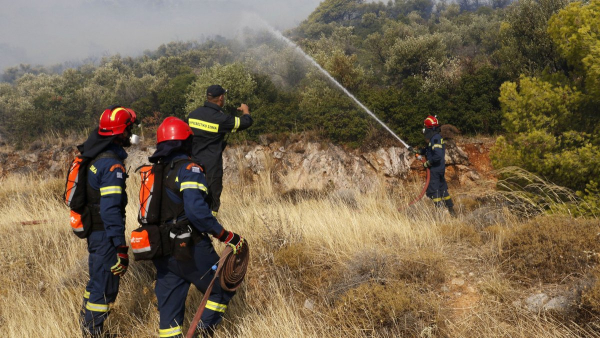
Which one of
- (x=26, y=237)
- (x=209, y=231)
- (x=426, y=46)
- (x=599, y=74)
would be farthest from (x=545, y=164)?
(x=426, y=46)

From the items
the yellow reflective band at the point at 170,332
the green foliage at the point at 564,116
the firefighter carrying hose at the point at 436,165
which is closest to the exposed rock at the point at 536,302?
the green foliage at the point at 564,116

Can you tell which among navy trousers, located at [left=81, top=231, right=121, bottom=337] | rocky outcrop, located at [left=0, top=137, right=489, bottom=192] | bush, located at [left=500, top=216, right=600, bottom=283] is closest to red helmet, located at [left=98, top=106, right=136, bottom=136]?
navy trousers, located at [left=81, top=231, right=121, bottom=337]

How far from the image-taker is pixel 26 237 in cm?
574

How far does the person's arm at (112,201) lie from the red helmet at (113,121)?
301 millimetres

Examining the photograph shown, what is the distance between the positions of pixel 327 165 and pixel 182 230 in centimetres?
867

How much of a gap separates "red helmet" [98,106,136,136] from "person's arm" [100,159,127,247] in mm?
301

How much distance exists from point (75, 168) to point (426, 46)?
17.5 metres

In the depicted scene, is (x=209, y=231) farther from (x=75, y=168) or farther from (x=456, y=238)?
(x=456, y=238)

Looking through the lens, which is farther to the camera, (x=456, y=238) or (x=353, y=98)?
(x=353, y=98)

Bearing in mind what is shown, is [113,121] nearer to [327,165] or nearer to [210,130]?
[210,130]

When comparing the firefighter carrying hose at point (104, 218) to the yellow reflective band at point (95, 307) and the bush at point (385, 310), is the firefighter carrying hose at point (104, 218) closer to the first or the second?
the yellow reflective band at point (95, 307)

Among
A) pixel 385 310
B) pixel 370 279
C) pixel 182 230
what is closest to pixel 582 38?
pixel 370 279

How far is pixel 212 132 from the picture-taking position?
4922mm

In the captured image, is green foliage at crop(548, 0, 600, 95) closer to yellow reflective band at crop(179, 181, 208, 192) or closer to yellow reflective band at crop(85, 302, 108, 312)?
yellow reflective band at crop(179, 181, 208, 192)
